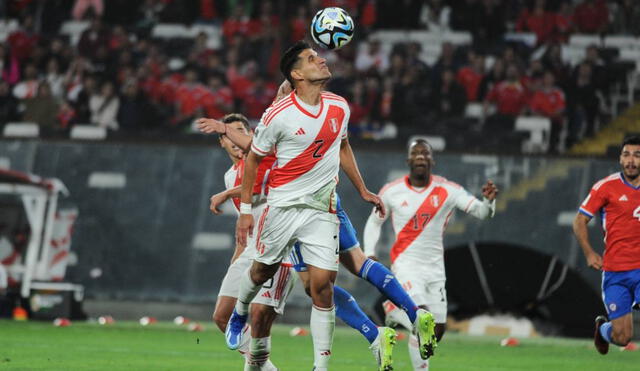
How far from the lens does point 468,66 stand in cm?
2058

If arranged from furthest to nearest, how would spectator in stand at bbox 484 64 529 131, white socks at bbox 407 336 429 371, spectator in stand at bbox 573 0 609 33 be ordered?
1. spectator in stand at bbox 573 0 609 33
2. spectator in stand at bbox 484 64 529 131
3. white socks at bbox 407 336 429 371

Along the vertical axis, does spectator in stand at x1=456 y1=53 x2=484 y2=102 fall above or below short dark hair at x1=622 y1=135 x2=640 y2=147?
below

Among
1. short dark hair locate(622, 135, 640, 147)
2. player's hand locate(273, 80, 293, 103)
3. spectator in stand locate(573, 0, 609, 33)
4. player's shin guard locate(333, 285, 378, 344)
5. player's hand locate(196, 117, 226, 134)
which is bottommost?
player's shin guard locate(333, 285, 378, 344)

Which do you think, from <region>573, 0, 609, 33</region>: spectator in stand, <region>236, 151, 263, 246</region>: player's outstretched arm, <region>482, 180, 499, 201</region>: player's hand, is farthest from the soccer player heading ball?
<region>573, 0, 609, 33</region>: spectator in stand

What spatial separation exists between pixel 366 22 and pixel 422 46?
1.31m

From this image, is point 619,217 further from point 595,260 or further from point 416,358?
point 416,358

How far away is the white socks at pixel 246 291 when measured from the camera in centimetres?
894

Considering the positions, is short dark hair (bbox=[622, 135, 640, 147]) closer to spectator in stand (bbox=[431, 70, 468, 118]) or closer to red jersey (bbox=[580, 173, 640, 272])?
red jersey (bbox=[580, 173, 640, 272])

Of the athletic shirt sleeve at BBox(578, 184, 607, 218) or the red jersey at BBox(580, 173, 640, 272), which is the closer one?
the red jersey at BBox(580, 173, 640, 272)

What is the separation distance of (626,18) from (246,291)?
1484 centimetres

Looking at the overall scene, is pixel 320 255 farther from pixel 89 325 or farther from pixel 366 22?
pixel 366 22

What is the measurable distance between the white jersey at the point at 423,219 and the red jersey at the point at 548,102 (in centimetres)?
749

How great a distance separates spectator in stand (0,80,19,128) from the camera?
2056cm

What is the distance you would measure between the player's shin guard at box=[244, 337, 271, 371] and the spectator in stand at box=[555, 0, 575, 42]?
13521 millimetres
